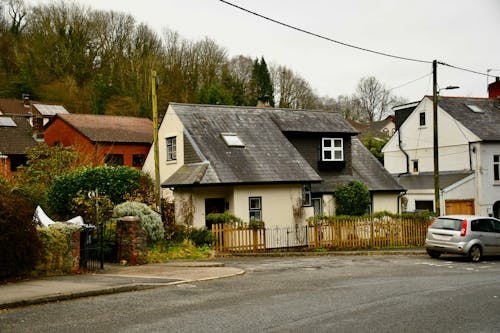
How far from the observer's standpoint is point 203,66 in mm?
62312

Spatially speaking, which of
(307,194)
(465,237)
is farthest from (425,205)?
(465,237)

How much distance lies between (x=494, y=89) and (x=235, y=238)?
29.7 metres

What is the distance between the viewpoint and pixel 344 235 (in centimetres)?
2631

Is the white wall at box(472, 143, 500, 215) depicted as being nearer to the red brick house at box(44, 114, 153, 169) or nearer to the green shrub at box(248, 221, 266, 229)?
the green shrub at box(248, 221, 266, 229)

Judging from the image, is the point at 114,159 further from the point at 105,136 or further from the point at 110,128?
the point at 110,128

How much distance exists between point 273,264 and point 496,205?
24.7 metres

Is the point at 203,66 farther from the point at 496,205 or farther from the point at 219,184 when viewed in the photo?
the point at 219,184

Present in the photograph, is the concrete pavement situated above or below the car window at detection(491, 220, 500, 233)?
below

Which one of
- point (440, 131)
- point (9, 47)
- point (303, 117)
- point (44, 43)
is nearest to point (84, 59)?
point (44, 43)

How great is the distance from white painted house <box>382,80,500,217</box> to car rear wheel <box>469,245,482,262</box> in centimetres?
1548

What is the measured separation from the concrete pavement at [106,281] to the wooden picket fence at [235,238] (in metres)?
4.88

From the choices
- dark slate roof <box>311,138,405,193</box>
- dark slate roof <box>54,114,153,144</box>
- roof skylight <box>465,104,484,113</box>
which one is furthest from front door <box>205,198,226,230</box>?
roof skylight <box>465,104,484,113</box>

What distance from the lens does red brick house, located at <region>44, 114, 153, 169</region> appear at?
139ft

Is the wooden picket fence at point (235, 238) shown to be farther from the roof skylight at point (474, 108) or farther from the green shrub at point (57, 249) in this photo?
the roof skylight at point (474, 108)
